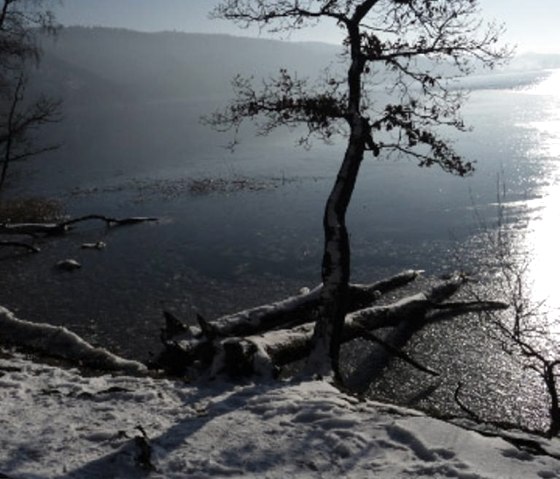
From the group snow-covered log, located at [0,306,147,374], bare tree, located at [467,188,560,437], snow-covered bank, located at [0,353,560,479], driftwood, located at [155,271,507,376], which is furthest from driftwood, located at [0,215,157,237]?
snow-covered bank, located at [0,353,560,479]

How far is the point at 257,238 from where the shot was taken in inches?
1099

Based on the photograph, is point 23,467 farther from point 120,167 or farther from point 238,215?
point 120,167

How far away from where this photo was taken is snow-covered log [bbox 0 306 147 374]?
525 inches

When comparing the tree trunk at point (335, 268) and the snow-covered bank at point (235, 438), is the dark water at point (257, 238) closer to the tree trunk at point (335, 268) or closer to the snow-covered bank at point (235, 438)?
the tree trunk at point (335, 268)

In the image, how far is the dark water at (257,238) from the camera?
650 inches

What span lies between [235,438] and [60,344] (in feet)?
27.4

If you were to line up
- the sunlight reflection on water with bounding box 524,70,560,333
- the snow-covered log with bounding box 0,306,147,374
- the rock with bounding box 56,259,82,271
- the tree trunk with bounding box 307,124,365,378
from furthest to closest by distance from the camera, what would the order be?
the rock with bounding box 56,259,82,271, the sunlight reflection on water with bounding box 524,70,560,333, the snow-covered log with bounding box 0,306,147,374, the tree trunk with bounding box 307,124,365,378

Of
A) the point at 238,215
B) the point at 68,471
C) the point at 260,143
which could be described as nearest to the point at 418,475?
the point at 68,471

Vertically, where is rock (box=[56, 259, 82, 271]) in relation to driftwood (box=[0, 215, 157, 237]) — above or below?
below

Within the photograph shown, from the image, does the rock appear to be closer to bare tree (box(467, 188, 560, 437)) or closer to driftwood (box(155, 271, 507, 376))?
driftwood (box(155, 271, 507, 376))

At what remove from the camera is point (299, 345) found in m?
13.5

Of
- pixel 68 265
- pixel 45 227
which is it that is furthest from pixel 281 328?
pixel 45 227

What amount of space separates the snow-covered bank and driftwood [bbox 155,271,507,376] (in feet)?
3.56

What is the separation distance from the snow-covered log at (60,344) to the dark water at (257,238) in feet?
5.71
